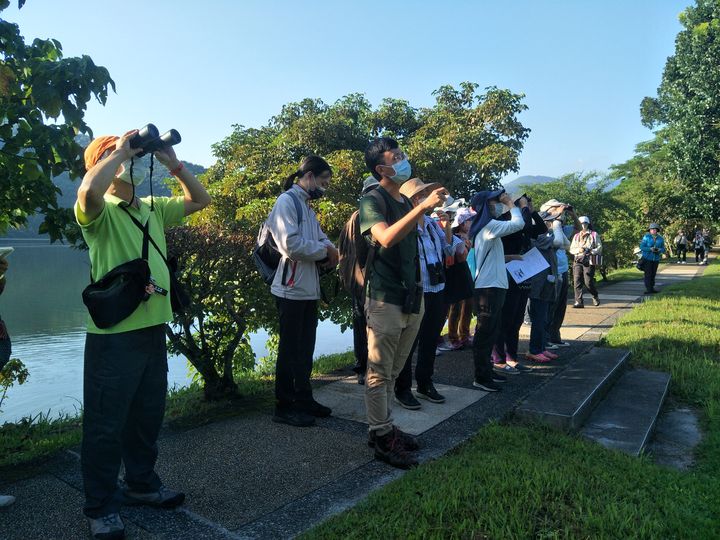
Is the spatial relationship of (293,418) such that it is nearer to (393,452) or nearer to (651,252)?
(393,452)

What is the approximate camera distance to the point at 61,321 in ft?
49.6

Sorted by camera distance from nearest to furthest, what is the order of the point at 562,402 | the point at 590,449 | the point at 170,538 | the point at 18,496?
the point at 170,538 < the point at 18,496 < the point at 590,449 < the point at 562,402

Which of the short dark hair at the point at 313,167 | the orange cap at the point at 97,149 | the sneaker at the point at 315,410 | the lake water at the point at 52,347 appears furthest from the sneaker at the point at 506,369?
the orange cap at the point at 97,149

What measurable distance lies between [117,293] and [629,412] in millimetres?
3867

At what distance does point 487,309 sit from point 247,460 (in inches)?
92.6

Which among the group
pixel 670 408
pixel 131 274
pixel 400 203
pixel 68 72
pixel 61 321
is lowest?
pixel 61 321

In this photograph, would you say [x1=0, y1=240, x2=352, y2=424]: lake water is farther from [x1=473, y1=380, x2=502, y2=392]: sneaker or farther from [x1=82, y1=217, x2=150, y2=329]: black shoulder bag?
[x1=473, y1=380, x2=502, y2=392]: sneaker

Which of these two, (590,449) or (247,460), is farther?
(590,449)

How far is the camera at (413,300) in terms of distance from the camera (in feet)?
10.3

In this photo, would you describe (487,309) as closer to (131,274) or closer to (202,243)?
(202,243)

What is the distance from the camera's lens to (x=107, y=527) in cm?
229

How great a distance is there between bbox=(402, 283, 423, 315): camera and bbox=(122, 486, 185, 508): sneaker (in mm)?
1526

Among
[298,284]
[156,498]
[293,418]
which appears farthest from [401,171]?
[156,498]

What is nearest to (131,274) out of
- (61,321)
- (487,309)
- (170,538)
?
(170,538)
